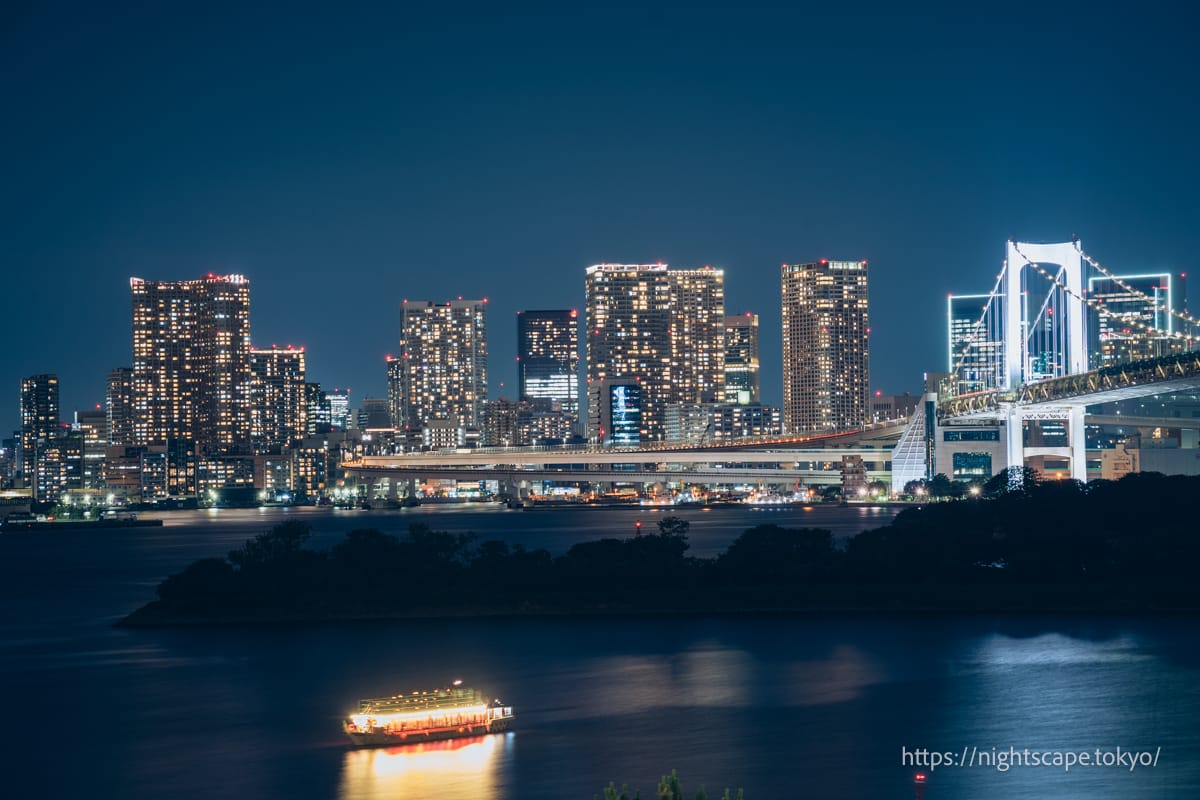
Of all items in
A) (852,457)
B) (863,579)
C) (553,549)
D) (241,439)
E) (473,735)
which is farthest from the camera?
(241,439)

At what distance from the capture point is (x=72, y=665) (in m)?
27.3

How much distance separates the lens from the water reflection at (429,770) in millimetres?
17828

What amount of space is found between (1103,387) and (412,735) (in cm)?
2858

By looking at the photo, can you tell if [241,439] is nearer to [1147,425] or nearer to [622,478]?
[622,478]

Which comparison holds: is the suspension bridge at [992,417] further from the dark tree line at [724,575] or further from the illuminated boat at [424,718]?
the illuminated boat at [424,718]

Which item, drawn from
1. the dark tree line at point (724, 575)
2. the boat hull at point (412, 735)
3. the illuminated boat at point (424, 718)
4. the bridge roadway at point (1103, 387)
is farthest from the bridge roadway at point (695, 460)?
the boat hull at point (412, 735)

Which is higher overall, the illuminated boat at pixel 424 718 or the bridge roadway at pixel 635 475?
the bridge roadway at pixel 635 475

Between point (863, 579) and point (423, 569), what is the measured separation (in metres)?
8.92

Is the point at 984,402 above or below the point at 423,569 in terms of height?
above

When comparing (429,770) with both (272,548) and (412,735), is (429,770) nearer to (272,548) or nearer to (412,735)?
(412,735)

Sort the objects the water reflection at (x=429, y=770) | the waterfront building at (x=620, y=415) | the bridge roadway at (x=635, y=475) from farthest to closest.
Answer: the waterfront building at (x=620, y=415), the bridge roadway at (x=635, y=475), the water reflection at (x=429, y=770)

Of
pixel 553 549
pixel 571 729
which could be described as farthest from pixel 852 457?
pixel 571 729

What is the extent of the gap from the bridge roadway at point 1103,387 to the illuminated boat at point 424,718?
2392 cm

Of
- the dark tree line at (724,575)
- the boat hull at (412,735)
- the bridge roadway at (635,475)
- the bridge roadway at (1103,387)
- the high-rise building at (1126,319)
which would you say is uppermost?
the high-rise building at (1126,319)
